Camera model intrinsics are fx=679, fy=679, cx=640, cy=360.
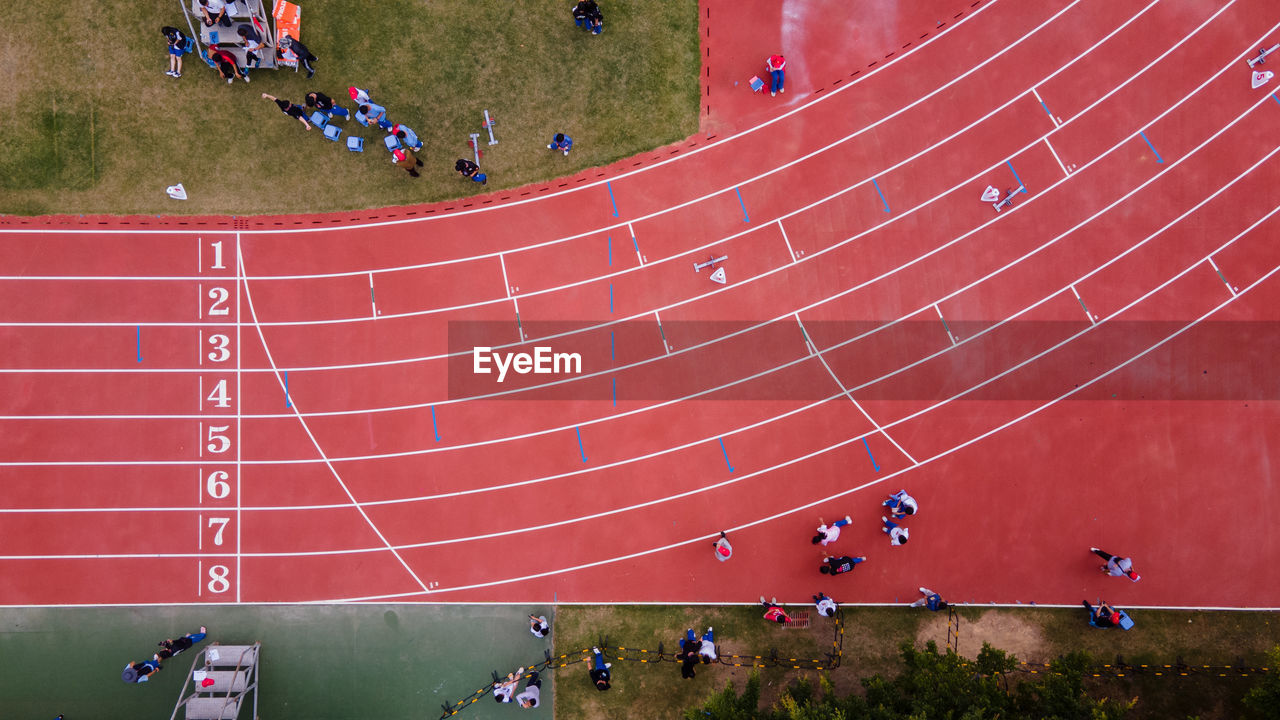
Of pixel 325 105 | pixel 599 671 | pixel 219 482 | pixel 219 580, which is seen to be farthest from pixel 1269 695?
pixel 325 105

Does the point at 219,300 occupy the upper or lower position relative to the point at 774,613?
upper

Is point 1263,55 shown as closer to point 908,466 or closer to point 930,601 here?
point 908,466

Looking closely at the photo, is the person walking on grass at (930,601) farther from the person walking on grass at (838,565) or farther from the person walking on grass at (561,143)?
the person walking on grass at (561,143)

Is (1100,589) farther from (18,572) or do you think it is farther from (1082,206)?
(18,572)

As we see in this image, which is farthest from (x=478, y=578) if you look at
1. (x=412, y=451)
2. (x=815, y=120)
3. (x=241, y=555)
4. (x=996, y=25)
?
(x=996, y=25)

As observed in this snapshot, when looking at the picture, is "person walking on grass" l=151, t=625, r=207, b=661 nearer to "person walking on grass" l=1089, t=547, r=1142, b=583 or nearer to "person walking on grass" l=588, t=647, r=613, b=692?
"person walking on grass" l=588, t=647, r=613, b=692
